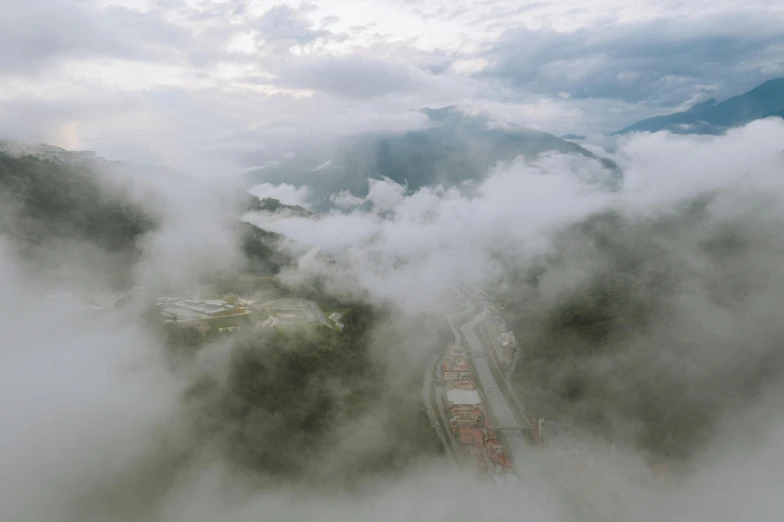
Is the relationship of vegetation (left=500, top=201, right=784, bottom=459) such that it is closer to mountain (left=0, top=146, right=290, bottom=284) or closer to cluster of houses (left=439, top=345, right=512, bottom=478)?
cluster of houses (left=439, top=345, right=512, bottom=478)

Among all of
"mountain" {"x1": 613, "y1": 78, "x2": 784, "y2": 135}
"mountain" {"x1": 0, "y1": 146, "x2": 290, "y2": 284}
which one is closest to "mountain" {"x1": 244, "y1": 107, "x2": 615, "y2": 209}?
"mountain" {"x1": 613, "y1": 78, "x2": 784, "y2": 135}

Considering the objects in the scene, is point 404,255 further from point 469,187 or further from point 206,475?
point 469,187

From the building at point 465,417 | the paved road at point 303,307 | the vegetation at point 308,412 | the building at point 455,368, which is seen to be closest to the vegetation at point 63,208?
the paved road at point 303,307

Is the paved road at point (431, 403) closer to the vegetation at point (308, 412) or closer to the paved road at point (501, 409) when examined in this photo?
the vegetation at point (308, 412)

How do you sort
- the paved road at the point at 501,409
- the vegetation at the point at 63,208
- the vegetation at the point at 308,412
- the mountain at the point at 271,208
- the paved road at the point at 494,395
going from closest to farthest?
1. the vegetation at the point at 308,412
2. the paved road at the point at 501,409
3. the paved road at the point at 494,395
4. the vegetation at the point at 63,208
5. the mountain at the point at 271,208

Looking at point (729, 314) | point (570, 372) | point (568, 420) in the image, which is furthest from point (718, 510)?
point (729, 314)

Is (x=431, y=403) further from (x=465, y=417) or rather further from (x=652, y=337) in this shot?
(x=652, y=337)

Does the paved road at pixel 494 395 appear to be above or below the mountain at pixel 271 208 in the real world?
below
